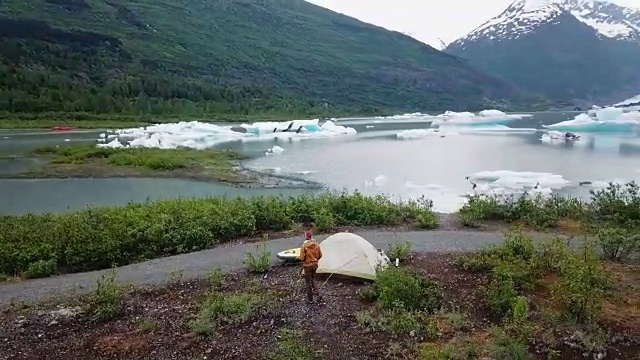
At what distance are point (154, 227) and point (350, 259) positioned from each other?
5049 millimetres

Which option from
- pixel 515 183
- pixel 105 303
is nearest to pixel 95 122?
pixel 515 183

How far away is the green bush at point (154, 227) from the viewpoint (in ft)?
38.6

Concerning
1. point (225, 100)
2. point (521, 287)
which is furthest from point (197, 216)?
point (225, 100)

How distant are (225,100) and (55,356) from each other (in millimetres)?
83218

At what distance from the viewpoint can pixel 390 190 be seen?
982 inches

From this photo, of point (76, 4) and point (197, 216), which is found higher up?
point (76, 4)

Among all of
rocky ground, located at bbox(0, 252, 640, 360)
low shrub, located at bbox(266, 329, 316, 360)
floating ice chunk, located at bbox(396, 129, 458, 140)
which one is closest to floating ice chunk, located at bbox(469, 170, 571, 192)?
rocky ground, located at bbox(0, 252, 640, 360)

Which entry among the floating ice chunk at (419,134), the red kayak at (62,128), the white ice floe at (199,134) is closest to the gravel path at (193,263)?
the white ice floe at (199,134)

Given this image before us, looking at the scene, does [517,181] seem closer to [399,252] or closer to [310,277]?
[399,252]

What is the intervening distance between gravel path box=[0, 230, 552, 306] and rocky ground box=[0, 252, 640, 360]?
2.57 ft

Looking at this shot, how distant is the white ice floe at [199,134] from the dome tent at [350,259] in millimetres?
30490

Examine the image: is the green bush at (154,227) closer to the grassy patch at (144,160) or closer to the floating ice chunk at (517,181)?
the floating ice chunk at (517,181)

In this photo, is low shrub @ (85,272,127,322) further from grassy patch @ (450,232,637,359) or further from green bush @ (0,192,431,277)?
grassy patch @ (450,232,637,359)

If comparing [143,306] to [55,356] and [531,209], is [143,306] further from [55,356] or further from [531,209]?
[531,209]
